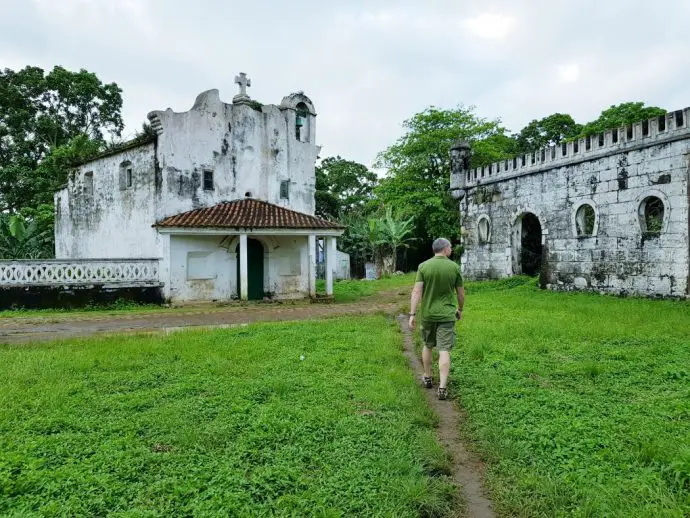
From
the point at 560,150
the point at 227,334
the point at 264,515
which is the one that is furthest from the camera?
the point at 560,150

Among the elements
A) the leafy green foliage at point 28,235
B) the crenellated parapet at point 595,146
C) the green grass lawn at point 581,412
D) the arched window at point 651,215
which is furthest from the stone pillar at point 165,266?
the arched window at point 651,215

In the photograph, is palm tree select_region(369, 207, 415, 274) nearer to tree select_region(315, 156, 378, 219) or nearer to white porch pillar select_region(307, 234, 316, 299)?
tree select_region(315, 156, 378, 219)

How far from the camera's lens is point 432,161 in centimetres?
3262

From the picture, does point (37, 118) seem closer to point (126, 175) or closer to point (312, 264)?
point (126, 175)

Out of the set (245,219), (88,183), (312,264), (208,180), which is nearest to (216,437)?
(245,219)

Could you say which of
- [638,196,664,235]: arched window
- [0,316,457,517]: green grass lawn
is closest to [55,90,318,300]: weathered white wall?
[0,316,457,517]: green grass lawn

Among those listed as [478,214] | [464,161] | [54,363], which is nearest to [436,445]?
[54,363]

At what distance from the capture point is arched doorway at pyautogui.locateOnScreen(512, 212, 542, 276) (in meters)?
19.0

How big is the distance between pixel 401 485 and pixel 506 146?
108ft

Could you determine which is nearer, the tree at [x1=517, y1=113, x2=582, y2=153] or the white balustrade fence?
the white balustrade fence

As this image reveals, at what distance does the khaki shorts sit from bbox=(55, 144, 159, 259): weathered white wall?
12.8m

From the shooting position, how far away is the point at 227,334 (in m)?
9.29

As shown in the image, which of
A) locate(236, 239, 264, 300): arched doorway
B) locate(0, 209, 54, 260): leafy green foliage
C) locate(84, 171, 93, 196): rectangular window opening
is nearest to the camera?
locate(236, 239, 264, 300): arched doorway

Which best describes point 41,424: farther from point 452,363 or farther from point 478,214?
point 478,214
